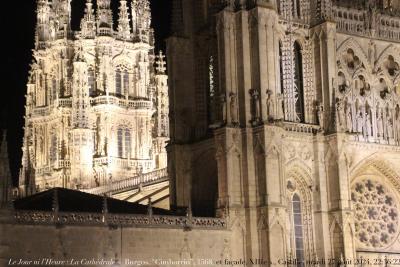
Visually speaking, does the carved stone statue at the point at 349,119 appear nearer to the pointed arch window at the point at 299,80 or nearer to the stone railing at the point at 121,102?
the pointed arch window at the point at 299,80

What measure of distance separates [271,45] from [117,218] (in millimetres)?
10661

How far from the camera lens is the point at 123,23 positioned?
71875mm

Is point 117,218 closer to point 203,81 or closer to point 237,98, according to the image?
point 237,98

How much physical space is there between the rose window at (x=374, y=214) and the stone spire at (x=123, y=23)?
32.2 metres

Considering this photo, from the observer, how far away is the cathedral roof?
35.1 metres

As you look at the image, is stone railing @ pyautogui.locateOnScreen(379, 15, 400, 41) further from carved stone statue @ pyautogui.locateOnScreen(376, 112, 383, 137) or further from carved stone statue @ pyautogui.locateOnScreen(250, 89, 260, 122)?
carved stone statue @ pyautogui.locateOnScreen(250, 89, 260, 122)

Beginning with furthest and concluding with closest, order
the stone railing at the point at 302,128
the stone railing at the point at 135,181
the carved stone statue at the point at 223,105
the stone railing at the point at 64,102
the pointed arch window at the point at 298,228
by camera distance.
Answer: the stone railing at the point at 64,102 < the stone railing at the point at 135,181 < the stone railing at the point at 302,128 < the pointed arch window at the point at 298,228 < the carved stone statue at the point at 223,105

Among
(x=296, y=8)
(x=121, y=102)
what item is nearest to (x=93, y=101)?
(x=121, y=102)

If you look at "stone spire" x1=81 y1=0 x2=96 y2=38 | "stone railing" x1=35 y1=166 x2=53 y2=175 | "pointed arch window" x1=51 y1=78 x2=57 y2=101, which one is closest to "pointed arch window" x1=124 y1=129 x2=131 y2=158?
"stone railing" x1=35 y1=166 x2=53 y2=175

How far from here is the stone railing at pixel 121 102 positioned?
225ft

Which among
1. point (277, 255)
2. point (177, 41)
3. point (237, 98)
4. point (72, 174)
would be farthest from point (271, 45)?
point (72, 174)

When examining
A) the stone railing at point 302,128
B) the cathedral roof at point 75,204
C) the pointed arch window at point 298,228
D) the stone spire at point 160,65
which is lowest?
the pointed arch window at point 298,228

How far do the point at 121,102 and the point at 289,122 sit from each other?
30.2m

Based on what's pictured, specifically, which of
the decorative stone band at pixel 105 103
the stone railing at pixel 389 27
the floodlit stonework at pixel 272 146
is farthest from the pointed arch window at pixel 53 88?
the stone railing at pixel 389 27
